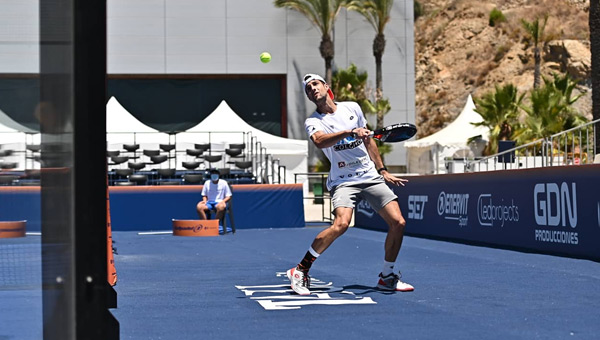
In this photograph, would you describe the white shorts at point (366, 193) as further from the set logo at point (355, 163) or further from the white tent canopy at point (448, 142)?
the white tent canopy at point (448, 142)

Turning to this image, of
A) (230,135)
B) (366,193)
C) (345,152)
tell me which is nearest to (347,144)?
(345,152)

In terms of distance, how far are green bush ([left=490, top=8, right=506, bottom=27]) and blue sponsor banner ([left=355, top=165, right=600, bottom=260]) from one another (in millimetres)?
56476

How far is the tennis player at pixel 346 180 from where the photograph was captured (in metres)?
7.98

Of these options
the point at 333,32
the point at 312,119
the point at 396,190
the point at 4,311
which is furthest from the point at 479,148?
the point at 4,311

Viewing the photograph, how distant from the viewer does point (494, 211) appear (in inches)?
608

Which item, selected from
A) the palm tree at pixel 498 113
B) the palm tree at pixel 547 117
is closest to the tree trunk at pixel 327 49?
the palm tree at pixel 498 113

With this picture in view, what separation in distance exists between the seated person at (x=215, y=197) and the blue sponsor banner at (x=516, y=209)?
13.3ft

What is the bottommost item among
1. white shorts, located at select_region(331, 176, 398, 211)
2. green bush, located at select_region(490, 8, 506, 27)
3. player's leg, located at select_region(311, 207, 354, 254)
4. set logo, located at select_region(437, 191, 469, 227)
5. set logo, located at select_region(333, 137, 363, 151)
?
set logo, located at select_region(437, 191, 469, 227)

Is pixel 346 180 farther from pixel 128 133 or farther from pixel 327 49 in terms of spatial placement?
pixel 327 49

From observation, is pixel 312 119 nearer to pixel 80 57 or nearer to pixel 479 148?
pixel 80 57

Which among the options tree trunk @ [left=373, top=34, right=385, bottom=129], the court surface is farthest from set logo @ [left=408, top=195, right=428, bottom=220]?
tree trunk @ [left=373, top=34, right=385, bottom=129]

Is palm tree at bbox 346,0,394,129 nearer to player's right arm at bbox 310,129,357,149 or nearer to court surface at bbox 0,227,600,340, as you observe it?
court surface at bbox 0,227,600,340

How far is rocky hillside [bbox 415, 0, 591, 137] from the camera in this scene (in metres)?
66.0

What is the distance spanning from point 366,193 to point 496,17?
6865cm
